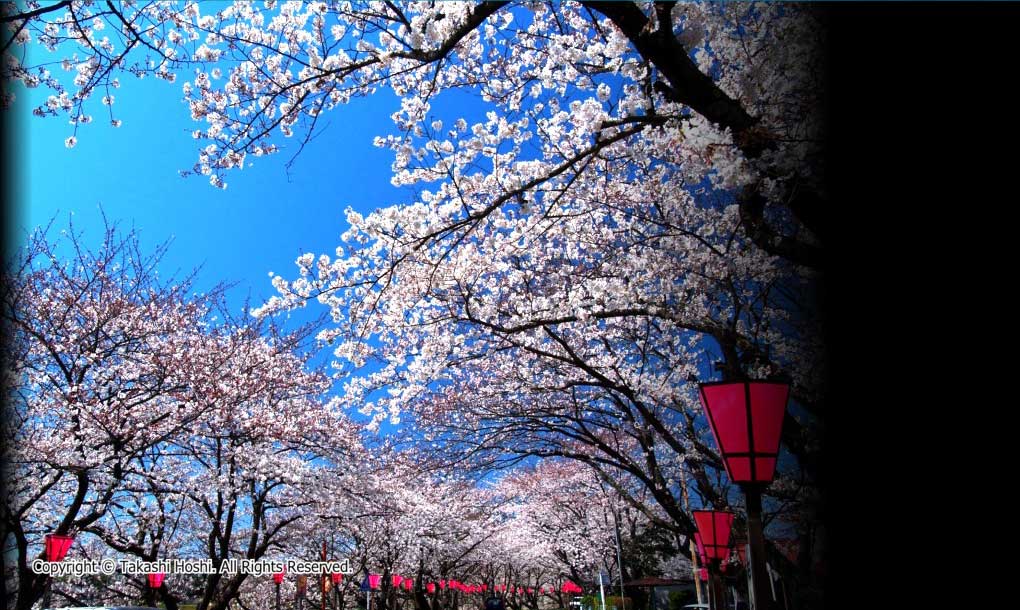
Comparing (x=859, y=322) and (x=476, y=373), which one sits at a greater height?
(x=476, y=373)

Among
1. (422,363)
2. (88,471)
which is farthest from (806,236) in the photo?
(88,471)

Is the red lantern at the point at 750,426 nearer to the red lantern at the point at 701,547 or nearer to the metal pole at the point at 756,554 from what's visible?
the metal pole at the point at 756,554

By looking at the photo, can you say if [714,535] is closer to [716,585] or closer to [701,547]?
[716,585]

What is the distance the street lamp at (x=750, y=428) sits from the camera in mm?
2535

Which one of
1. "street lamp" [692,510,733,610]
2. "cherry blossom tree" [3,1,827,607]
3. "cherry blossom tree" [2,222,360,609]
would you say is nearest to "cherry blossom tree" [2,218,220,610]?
"cherry blossom tree" [2,222,360,609]

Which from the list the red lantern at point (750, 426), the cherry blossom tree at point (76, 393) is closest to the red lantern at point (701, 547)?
the red lantern at point (750, 426)

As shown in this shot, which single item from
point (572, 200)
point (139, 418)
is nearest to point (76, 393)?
point (139, 418)

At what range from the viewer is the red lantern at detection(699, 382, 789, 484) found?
8.33 feet

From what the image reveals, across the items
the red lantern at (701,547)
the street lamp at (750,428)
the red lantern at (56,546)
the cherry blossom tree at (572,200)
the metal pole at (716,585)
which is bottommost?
the metal pole at (716,585)

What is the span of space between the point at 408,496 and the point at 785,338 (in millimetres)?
13787

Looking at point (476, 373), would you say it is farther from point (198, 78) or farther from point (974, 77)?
point (974, 77)

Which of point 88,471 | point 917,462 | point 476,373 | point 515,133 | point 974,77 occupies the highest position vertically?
point 515,133

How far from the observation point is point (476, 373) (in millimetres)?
8805

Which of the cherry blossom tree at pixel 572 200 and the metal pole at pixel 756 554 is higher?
the cherry blossom tree at pixel 572 200
